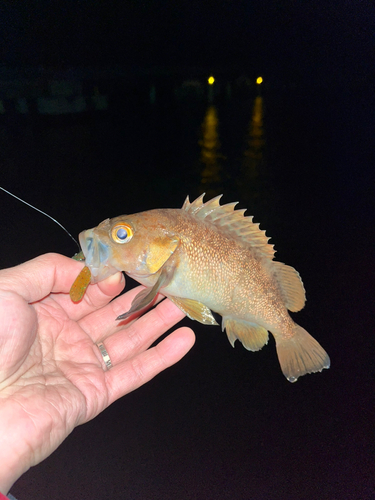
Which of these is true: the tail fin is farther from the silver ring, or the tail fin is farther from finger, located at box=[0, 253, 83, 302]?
finger, located at box=[0, 253, 83, 302]

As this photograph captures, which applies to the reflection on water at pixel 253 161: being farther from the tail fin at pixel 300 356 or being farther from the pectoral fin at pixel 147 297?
the pectoral fin at pixel 147 297

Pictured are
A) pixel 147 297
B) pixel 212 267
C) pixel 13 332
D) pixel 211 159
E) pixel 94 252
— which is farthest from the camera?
pixel 211 159

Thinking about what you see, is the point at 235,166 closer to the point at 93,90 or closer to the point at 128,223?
the point at 128,223

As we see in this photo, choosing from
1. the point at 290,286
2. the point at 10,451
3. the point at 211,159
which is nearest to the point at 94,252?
the point at 10,451

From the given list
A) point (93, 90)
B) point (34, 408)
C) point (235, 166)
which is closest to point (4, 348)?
point (34, 408)

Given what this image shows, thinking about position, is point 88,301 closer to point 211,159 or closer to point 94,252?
point 94,252

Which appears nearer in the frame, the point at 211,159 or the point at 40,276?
the point at 40,276

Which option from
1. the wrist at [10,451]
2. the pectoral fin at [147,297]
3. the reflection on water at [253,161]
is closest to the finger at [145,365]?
the pectoral fin at [147,297]
